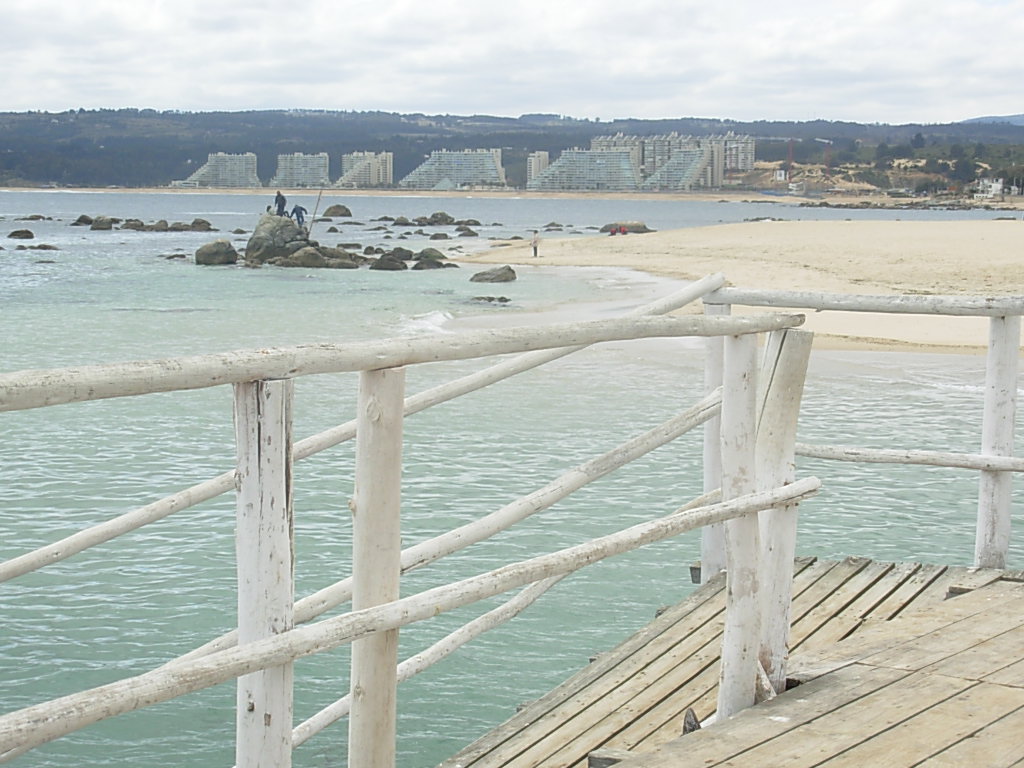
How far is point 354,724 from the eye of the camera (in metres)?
2.47

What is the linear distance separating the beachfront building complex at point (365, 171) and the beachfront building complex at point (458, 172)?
Result: 4.07 meters

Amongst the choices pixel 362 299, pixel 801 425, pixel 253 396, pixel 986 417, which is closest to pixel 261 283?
pixel 362 299

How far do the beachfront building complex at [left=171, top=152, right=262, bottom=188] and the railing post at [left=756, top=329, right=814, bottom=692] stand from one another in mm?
185759

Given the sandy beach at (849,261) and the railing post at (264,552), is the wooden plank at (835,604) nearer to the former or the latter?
the railing post at (264,552)

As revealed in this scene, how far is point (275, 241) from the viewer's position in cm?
4006

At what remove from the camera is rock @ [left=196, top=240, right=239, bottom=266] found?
1560 inches

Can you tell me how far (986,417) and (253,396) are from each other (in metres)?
3.54

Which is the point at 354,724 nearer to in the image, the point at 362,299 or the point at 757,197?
the point at 362,299

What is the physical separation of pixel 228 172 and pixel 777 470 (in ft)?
617

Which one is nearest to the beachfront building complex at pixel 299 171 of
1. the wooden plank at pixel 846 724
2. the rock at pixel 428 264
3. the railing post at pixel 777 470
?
the rock at pixel 428 264

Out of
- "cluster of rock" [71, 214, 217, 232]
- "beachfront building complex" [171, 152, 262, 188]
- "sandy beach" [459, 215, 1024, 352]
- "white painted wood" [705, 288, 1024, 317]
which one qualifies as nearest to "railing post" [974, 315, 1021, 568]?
"white painted wood" [705, 288, 1024, 317]

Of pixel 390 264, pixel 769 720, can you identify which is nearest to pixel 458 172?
pixel 390 264

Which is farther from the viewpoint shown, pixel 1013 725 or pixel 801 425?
pixel 801 425

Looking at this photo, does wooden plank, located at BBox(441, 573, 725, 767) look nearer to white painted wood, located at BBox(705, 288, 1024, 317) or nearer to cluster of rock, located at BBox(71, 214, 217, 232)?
white painted wood, located at BBox(705, 288, 1024, 317)
